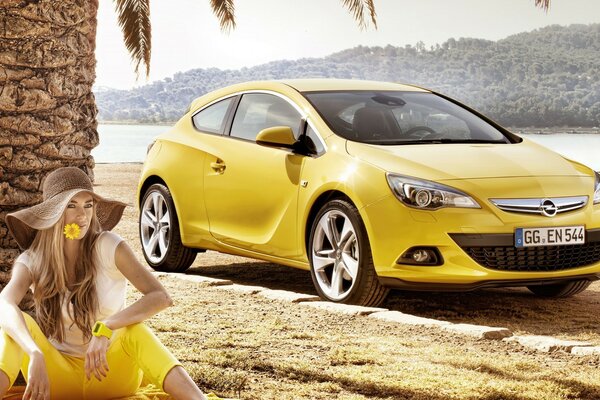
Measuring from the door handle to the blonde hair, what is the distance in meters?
4.69

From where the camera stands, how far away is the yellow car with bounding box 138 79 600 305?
7.95 meters

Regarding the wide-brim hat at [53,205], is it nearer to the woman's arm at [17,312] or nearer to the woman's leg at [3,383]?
the woman's arm at [17,312]

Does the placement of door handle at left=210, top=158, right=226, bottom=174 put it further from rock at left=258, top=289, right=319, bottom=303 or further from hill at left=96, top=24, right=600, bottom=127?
hill at left=96, top=24, right=600, bottom=127

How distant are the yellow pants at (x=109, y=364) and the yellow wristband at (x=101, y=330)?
4.2 inches

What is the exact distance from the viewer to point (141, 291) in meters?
4.80

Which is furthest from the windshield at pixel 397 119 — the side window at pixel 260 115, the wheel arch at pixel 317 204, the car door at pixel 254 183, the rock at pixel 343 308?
the rock at pixel 343 308

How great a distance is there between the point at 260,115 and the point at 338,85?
70 cm

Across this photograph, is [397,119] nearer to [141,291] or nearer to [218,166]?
[218,166]

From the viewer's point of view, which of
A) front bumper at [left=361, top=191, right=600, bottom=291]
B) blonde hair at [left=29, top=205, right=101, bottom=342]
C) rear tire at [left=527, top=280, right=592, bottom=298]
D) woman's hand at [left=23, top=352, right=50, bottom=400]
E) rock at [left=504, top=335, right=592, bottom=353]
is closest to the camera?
woman's hand at [left=23, top=352, right=50, bottom=400]

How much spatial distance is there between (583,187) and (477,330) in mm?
1758

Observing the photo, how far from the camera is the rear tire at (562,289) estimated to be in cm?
920

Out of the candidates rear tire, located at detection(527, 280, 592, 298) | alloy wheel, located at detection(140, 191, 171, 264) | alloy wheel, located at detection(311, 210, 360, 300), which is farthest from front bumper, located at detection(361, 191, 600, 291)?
alloy wheel, located at detection(140, 191, 171, 264)

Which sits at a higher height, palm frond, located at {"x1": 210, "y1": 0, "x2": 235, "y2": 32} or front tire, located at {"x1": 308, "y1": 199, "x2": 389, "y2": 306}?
palm frond, located at {"x1": 210, "y1": 0, "x2": 235, "y2": 32}

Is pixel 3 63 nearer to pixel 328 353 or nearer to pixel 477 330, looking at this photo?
pixel 328 353
